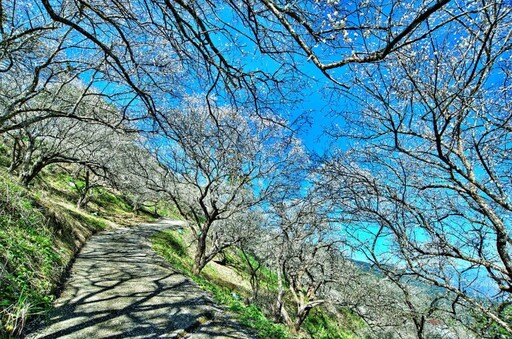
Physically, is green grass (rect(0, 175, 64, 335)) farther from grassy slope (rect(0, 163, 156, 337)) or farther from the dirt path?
the dirt path

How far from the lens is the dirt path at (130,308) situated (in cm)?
356

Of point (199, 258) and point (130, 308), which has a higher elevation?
point (199, 258)

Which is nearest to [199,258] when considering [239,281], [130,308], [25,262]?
[130,308]

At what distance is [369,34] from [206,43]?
1.51 m

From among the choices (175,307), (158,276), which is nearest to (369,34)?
(175,307)

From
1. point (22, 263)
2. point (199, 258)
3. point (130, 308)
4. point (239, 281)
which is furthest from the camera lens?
point (239, 281)

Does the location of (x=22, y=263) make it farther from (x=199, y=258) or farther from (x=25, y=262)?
(x=199, y=258)

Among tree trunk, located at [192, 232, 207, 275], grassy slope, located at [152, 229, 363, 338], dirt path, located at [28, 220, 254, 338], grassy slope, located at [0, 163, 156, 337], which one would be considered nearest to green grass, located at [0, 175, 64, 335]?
grassy slope, located at [0, 163, 156, 337]

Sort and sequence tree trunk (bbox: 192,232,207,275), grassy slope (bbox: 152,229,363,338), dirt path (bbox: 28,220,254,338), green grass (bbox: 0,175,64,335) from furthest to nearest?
grassy slope (bbox: 152,229,363,338) → tree trunk (bbox: 192,232,207,275) → dirt path (bbox: 28,220,254,338) → green grass (bbox: 0,175,64,335)

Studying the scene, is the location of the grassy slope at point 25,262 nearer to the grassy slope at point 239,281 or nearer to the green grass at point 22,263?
the green grass at point 22,263

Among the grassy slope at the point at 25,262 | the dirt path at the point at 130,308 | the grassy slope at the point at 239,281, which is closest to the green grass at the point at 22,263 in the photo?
the grassy slope at the point at 25,262

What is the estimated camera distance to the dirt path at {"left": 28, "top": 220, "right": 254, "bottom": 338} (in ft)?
11.7

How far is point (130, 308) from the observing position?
4.36m

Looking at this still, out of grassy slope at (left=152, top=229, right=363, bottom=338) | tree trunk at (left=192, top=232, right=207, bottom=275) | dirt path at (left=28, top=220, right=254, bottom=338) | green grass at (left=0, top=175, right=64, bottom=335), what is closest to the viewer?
green grass at (left=0, top=175, right=64, bottom=335)
